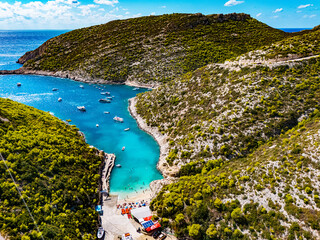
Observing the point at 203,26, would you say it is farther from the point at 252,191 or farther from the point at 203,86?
Answer: the point at 252,191

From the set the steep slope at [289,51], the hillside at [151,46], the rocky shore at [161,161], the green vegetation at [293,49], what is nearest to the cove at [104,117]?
the rocky shore at [161,161]

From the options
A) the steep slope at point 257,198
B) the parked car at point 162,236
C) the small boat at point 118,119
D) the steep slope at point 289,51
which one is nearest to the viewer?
the steep slope at point 257,198

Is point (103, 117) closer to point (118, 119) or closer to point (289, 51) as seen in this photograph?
point (118, 119)

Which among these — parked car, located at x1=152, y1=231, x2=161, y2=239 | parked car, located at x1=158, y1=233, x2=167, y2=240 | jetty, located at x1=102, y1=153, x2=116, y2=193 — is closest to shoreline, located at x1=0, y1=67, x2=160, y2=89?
jetty, located at x1=102, y1=153, x2=116, y2=193

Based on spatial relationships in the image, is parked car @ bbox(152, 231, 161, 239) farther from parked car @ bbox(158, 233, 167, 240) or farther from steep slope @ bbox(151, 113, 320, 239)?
steep slope @ bbox(151, 113, 320, 239)

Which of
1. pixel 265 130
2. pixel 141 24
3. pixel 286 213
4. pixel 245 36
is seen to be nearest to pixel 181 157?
pixel 265 130

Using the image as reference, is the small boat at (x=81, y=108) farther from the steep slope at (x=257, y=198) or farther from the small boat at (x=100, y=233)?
the small boat at (x=100, y=233)
